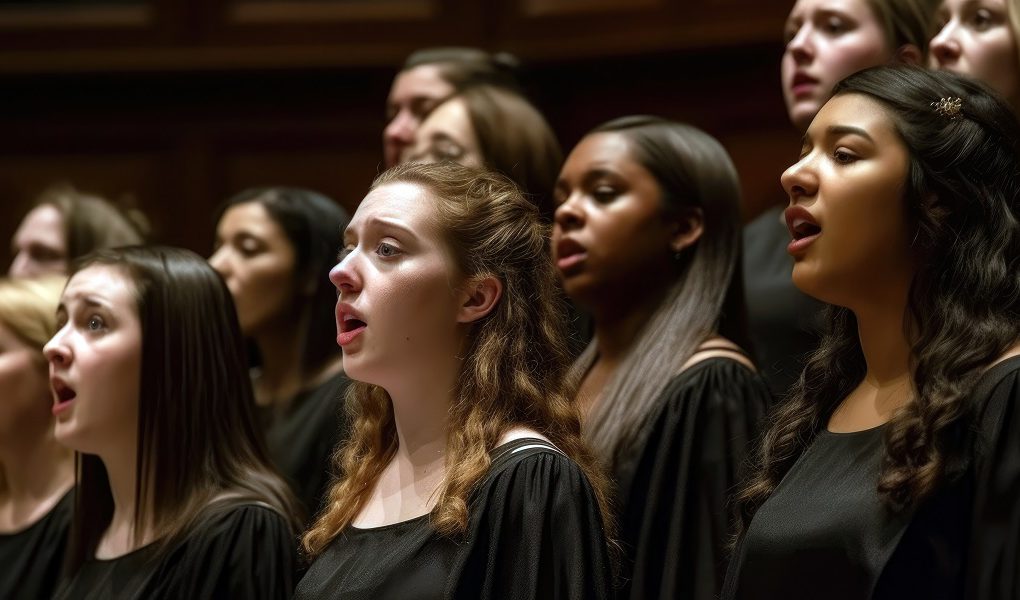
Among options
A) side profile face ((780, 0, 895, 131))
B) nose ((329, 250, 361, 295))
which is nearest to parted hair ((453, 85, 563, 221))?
side profile face ((780, 0, 895, 131))

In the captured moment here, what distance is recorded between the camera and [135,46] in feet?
13.4

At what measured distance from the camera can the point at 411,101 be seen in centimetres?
333

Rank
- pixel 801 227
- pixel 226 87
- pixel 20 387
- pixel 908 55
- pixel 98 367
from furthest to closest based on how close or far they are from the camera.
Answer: pixel 226 87 < pixel 20 387 < pixel 908 55 < pixel 98 367 < pixel 801 227

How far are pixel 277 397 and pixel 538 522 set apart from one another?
1.33m

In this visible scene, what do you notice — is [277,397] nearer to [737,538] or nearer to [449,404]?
[449,404]

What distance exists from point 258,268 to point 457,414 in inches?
47.3

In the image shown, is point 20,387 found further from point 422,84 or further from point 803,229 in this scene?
point 803,229

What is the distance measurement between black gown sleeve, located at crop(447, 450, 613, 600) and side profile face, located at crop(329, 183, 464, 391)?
23cm

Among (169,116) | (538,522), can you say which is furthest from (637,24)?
(538,522)

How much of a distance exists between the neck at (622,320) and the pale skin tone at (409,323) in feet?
1.83

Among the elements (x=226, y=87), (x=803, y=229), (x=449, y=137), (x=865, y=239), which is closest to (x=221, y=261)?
(x=449, y=137)

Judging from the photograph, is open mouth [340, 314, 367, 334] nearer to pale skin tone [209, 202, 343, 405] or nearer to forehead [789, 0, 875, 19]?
pale skin tone [209, 202, 343, 405]

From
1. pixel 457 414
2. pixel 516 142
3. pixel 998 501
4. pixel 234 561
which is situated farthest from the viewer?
pixel 516 142

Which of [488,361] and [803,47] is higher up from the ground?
[803,47]
